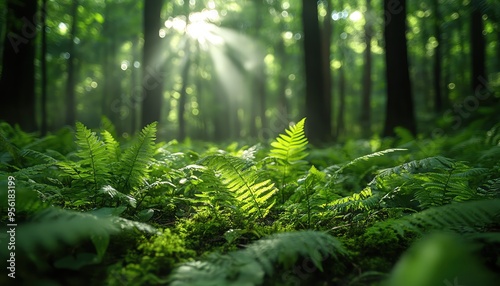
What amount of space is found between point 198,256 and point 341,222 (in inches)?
45.4

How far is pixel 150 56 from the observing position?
8602 mm

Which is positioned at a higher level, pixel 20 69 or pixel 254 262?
pixel 20 69

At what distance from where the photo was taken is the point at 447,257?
985mm

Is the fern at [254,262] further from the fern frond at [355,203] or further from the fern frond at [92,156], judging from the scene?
the fern frond at [92,156]

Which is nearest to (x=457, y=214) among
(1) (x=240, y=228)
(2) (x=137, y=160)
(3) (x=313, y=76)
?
(1) (x=240, y=228)

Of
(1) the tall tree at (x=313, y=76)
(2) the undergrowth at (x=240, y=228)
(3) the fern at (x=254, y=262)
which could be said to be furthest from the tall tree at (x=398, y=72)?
(3) the fern at (x=254, y=262)

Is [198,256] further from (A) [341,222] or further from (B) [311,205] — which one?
(A) [341,222]

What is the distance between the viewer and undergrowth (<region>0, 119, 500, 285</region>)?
59.6 inches

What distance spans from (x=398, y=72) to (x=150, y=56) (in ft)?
20.7

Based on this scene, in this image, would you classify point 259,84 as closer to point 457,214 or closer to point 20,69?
point 20,69

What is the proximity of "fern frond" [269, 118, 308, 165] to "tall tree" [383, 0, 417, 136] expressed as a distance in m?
5.71

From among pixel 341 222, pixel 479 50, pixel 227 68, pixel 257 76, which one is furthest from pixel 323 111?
pixel 227 68

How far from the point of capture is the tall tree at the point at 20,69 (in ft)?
20.6

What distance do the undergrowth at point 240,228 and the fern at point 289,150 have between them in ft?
0.05
